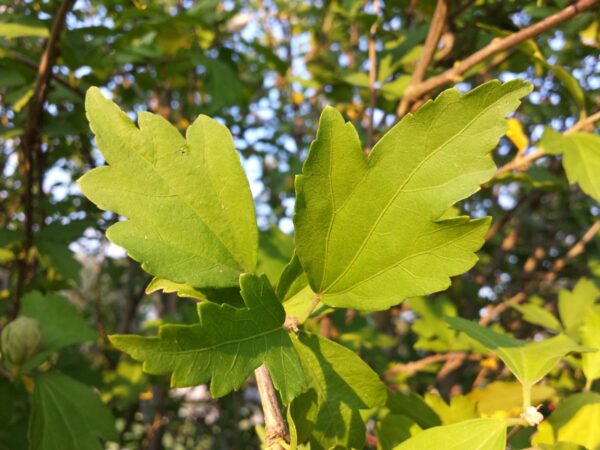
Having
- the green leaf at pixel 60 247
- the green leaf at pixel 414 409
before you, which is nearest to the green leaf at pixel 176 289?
the green leaf at pixel 414 409

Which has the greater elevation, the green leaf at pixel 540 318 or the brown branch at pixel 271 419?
the brown branch at pixel 271 419

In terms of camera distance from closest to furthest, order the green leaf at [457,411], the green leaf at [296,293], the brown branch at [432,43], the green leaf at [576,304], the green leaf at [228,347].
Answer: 1. the green leaf at [228,347]
2. the green leaf at [296,293]
3. the green leaf at [457,411]
4. the brown branch at [432,43]
5. the green leaf at [576,304]

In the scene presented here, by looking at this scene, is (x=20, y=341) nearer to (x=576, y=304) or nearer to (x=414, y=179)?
(x=414, y=179)

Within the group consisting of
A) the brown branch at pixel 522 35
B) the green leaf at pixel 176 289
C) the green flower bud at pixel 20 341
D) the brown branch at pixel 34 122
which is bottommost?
the green leaf at pixel 176 289

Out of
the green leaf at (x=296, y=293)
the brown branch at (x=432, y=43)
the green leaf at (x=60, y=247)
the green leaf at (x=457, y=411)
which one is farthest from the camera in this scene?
the green leaf at (x=60, y=247)

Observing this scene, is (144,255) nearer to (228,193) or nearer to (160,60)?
(228,193)

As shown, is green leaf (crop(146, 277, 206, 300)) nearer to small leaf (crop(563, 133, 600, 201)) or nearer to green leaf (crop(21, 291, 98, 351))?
green leaf (crop(21, 291, 98, 351))

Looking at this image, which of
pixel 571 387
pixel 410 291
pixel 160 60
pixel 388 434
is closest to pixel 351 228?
pixel 410 291

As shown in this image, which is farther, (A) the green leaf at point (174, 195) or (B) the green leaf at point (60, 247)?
(B) the green leaf at point (60, 247)

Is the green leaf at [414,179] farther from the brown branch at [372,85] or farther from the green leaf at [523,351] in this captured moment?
the brown branch at [372,85]
